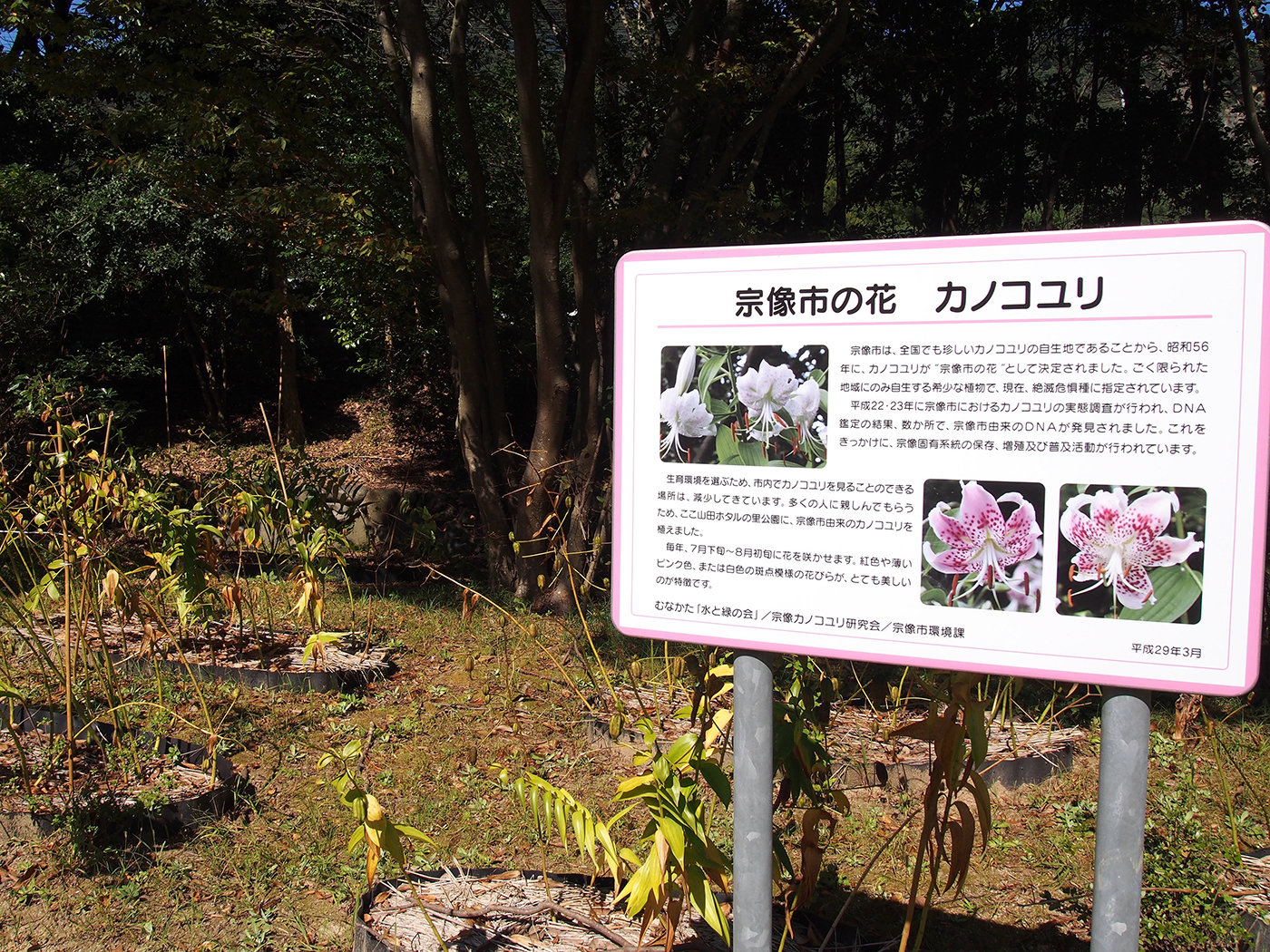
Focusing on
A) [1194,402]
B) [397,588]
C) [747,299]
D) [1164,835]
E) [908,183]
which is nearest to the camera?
[1194,402]

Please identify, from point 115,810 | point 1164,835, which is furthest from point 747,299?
point 115,810

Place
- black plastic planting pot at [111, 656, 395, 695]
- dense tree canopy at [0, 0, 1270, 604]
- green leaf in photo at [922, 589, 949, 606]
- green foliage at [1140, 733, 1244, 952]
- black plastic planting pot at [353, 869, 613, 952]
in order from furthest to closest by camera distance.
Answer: dense tree canopy at [0, 0, 1270, 604] < black plastic planting pot at [111, 656, 395, 695] < black plastic planting pot at [353, 869, 613, 952] < green foliage at [1140, 733, 1244, 952] < green leaf in photo at [922, 589, 949, 606]

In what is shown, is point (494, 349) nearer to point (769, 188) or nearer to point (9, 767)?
point (9, 767)

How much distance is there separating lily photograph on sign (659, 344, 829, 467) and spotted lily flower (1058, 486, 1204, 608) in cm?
43

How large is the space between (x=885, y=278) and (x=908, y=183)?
949cm

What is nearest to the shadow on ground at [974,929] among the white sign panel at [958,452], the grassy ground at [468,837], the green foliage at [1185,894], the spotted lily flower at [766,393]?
the grassy ground at [468,837]

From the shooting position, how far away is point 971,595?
5.21 feet

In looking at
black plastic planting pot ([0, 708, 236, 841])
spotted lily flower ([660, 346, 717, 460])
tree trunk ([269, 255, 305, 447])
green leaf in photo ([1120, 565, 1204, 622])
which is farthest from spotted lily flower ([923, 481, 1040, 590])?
tree trunk ([269, 255, 305, 447])

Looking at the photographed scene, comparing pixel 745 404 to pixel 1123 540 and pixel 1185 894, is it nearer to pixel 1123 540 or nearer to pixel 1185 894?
pixel 1123 540

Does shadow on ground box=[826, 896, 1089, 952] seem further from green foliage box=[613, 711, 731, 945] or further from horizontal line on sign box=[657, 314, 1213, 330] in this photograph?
horizontal line on sign box=[657, 314, 1213, 330]

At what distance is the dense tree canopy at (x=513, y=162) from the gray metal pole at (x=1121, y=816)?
2.92 meters

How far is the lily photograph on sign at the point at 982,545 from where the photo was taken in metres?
1.54

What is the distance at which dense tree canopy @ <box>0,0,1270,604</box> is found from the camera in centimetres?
556

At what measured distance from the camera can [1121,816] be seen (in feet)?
4.92
